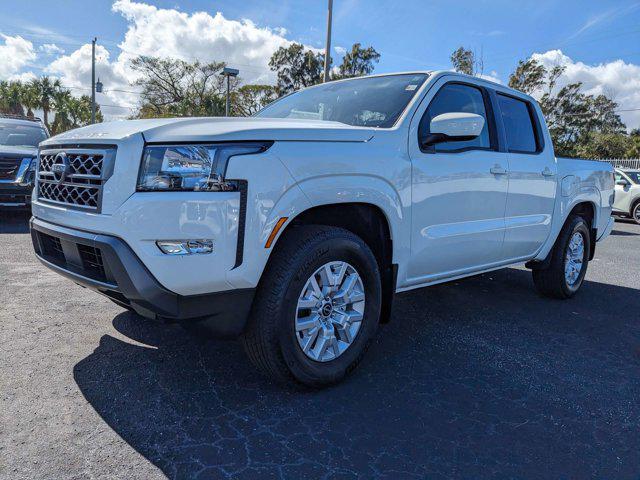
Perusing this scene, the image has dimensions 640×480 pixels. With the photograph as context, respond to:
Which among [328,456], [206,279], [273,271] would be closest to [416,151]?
[273,271]

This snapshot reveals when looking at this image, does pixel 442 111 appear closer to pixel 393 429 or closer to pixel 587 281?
pixel 393 429

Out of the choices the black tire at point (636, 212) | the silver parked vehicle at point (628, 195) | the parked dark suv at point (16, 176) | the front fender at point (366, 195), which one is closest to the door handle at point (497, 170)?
the front fender at point (366, 195)

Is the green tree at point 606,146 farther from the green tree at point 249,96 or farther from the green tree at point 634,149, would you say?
the green tree at point 249,96

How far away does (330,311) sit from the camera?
2.78 metres

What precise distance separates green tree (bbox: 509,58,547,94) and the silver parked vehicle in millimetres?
23343

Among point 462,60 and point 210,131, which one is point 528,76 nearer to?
point 462,60

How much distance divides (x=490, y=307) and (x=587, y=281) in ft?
7.38

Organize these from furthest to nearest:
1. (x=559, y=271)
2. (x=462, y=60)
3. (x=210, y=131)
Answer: (x=462, y=60), (x=559, y=271), (x=210, y=131)

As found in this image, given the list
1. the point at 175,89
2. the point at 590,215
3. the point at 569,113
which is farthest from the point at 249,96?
the point at 590,215

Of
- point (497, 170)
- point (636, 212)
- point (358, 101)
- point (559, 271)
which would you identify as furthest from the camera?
point (636, 212)

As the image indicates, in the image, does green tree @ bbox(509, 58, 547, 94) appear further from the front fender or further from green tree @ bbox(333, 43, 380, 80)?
the front fender

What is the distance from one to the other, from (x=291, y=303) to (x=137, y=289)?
75cm

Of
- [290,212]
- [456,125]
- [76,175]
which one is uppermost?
[456,125]

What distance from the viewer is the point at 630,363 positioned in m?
3.45
